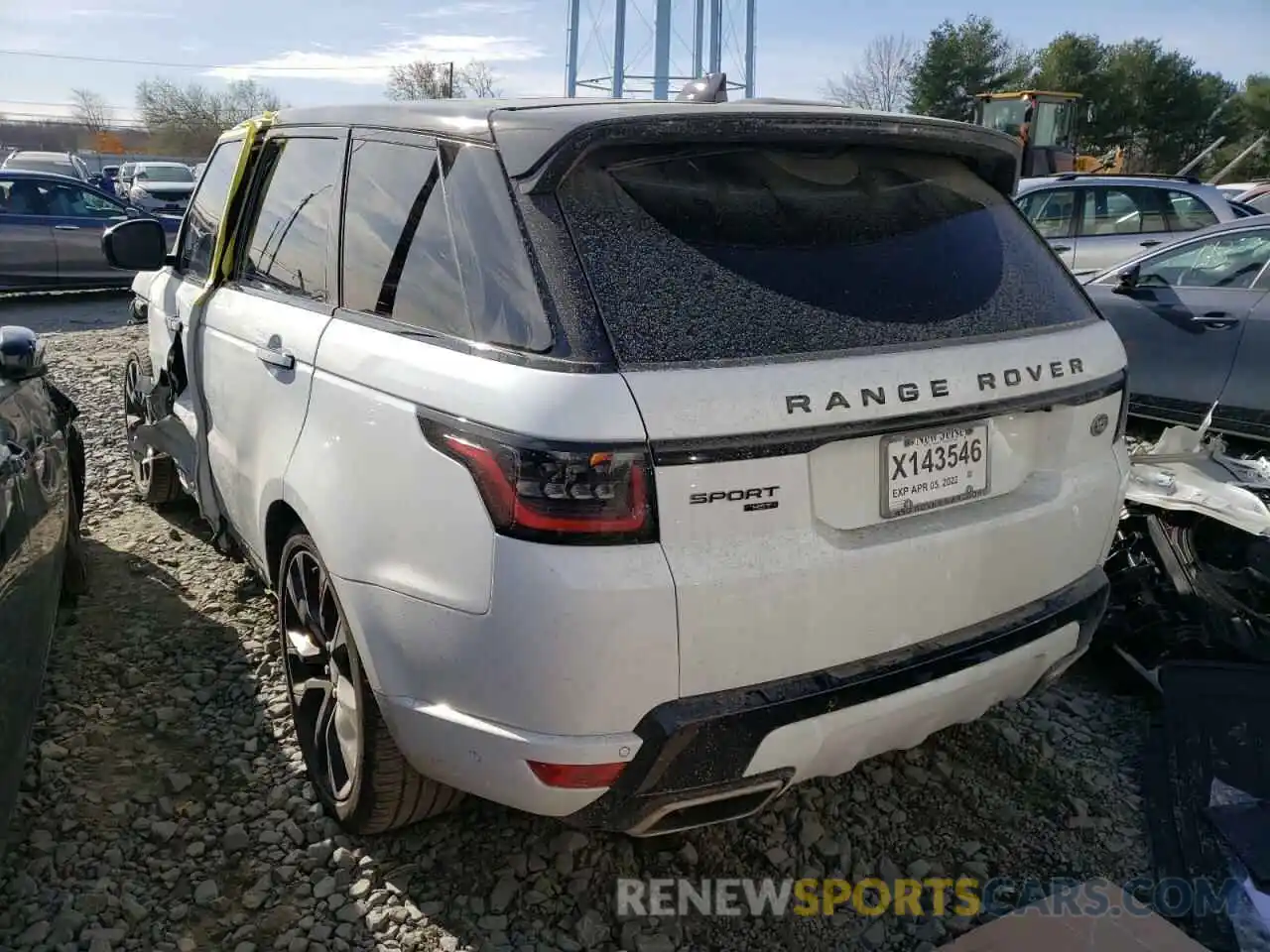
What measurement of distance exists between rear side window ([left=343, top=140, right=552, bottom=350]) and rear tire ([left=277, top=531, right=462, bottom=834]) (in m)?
0.68

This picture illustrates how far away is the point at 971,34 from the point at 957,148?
155 ft

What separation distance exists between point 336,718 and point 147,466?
2915 mm

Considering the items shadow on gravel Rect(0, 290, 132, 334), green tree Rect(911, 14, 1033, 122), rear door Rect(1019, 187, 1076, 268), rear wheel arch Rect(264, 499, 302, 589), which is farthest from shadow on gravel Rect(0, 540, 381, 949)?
green tree Rect(911, 14, 1033, 122)

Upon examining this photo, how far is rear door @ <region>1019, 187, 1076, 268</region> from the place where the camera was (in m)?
9.88

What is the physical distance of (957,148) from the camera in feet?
8.45

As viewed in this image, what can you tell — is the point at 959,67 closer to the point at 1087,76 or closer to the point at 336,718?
the point at 1087,76

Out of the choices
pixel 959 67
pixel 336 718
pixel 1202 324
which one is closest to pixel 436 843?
pixel 336 718

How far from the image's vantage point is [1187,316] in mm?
5746

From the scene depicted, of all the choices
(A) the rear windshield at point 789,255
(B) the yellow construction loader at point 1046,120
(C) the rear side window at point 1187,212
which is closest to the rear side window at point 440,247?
(A) the rear windshield at point 789,255

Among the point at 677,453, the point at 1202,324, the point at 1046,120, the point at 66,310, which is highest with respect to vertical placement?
the point at 1046,120

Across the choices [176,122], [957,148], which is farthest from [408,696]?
[176,122]

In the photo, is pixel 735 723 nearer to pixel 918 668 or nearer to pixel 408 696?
pixel 918 668

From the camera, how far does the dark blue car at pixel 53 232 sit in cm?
1249

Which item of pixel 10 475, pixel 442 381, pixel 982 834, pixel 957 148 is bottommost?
pixel 982 834
